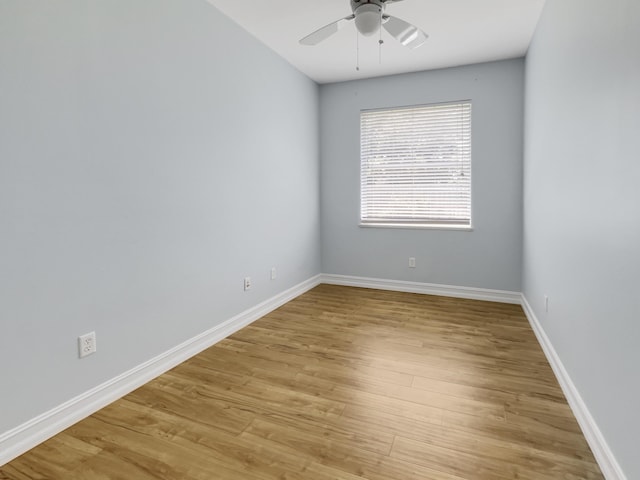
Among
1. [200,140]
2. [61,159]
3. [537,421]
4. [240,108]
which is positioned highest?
[240,108]

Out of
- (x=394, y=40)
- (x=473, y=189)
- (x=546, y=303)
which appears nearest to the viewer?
(x=546, y=303)

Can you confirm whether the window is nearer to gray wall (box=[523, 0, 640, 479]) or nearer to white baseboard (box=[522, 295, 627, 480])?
gray wall (box=[523, 0, 640, 479])

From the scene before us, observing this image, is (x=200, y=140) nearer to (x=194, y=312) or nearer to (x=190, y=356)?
(x=194, y=312)

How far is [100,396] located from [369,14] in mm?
2788

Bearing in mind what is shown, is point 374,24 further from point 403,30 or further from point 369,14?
point 403,30

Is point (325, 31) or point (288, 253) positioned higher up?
point (325, 31)

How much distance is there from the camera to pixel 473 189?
4.05 metres

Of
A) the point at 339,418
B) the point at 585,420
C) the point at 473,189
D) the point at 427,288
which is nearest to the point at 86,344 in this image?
the point at 339,418

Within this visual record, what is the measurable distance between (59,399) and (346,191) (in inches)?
141

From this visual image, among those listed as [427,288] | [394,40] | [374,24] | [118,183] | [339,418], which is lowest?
[339,418]

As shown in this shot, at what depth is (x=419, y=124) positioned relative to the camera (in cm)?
425

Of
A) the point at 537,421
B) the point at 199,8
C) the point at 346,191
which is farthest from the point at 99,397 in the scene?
the point at 346,191

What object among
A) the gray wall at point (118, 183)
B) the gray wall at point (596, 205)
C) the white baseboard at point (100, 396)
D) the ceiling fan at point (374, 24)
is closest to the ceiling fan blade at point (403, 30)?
the ceiling fan at point (374, 24)

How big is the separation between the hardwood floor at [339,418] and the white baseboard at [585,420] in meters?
0.04
